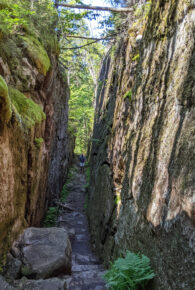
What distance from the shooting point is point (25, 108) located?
6262mm

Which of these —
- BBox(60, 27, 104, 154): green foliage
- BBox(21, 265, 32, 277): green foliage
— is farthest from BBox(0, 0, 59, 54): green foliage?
BBox(60, 27, 104, 154): green foliage

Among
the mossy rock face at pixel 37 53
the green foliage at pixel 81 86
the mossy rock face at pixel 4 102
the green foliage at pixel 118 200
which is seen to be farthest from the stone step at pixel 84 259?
the green foliage at pixel 81 86

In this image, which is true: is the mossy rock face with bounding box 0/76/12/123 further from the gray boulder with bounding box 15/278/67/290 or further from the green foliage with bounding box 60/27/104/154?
the green foliage with bounding box 60/27/104/154

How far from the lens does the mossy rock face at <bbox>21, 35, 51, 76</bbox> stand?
6934 millimetres

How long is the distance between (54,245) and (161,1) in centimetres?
582

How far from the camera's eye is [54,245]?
5.39m

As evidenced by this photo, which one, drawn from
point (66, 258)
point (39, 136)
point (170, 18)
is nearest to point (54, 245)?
point (66, 258)

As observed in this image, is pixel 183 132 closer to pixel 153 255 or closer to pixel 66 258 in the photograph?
pixel 153 255

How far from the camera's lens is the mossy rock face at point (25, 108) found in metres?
5.88

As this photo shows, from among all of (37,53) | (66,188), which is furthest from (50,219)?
(37,53)

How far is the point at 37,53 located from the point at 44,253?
5666 millimetres

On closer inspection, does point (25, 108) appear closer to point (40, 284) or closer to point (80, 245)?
point (40, 284)

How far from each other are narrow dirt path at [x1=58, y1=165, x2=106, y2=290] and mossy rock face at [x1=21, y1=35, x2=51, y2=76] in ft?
19.5

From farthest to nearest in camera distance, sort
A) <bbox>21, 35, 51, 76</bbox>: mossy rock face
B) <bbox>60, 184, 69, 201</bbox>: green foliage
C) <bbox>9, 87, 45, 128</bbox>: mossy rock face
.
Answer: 1. <bbox>60, 184, 69, 201</bbox>: green foliage
2. <bbox>21, 35, 51, 76</bbox>: mossy rock face
3. <bbox>9, 87, 45, 128</bbox>: mossy rock face
